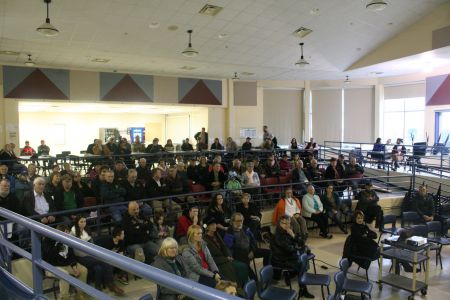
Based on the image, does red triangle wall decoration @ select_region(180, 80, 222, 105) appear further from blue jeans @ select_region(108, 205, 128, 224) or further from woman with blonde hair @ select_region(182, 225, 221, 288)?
woman with blonde hair @ select_region(182, 225, 221, 288)

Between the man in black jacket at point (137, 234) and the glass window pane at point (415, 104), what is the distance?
510 inches

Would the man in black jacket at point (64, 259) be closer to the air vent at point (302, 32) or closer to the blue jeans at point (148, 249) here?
the blue jeans at point (148, 249)

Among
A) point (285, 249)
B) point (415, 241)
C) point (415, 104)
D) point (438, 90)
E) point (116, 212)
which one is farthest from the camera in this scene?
point (415, 104)

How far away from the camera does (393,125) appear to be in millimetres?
15906

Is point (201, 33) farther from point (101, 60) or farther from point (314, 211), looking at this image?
point (314, 211)

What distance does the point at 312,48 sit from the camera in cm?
1161

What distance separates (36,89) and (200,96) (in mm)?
5636

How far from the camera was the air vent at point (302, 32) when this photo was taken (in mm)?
10195

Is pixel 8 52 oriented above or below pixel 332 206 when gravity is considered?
above

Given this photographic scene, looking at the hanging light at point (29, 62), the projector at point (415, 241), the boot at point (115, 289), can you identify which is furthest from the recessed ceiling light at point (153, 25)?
the projector at point (415, 241)

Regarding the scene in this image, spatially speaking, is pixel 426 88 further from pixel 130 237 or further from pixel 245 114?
pixel 130 237

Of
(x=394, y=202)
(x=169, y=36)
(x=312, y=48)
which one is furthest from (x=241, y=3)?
(x=394, y=202)

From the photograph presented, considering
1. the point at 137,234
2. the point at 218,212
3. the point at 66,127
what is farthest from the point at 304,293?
the point at 66,127

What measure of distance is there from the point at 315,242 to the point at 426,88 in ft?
32.1
